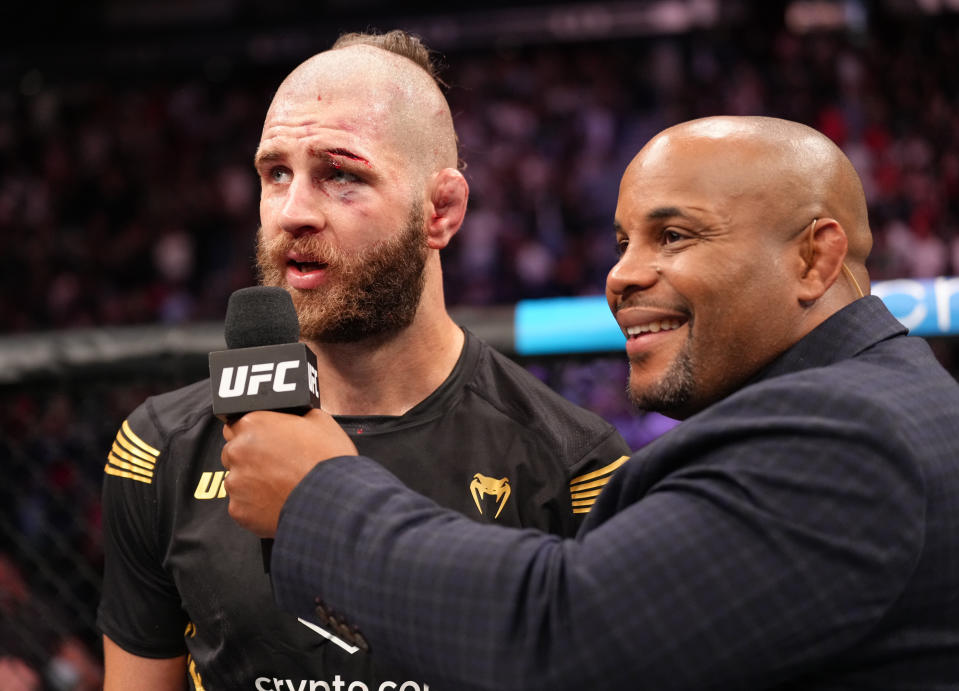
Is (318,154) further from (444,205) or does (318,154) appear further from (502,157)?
(502,157)

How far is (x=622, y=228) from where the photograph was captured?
144cm

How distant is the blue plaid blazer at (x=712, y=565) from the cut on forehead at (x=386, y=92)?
2.39 ft

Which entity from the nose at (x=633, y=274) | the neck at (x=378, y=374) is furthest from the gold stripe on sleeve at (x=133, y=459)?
the nose at (x=633, y=274)

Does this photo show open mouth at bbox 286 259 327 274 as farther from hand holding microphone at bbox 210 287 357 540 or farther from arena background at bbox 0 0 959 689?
arena background at bbox 0 0 959 689

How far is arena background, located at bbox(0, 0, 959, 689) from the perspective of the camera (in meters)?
7.28

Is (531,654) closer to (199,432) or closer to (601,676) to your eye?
(601,676)

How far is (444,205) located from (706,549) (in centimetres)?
91

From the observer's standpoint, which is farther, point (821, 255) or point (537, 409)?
point (537, 409)

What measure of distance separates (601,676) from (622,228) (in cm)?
66

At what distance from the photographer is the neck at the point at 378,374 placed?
171 cm

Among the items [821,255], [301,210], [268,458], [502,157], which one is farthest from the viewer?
[502,157]

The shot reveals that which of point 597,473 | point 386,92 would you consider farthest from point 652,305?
point 386,92

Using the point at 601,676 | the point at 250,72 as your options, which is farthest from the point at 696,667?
the point at 250,72

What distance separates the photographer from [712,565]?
103 centimetres
